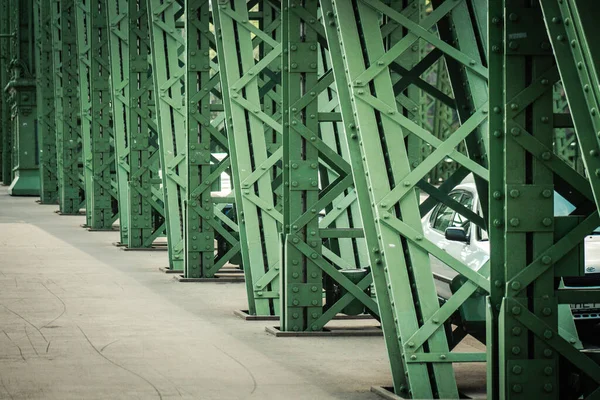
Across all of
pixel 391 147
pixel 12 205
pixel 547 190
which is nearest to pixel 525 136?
pixel 547 190

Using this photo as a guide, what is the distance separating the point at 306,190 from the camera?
11359 millimetres

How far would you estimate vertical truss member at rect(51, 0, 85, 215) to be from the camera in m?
30.7

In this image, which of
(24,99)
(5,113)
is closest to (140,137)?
(24,99)

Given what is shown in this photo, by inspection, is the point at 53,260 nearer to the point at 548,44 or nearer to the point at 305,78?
the point at 305,78

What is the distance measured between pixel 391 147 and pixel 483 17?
115cm

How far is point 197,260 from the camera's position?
54.4 ft

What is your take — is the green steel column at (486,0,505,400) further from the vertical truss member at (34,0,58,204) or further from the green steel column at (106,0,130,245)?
the vertical truss member at (34,0,58,204)

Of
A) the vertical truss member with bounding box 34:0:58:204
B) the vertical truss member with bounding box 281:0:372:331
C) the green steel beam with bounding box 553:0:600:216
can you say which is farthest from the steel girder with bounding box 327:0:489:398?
the vertical truss member with bounding box 34:0:58:204

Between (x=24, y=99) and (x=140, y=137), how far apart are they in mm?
23228

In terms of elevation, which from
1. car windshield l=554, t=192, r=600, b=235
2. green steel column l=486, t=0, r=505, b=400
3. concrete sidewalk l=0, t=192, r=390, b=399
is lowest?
concrete sidewalk l=0, t=192, r=390, b=399

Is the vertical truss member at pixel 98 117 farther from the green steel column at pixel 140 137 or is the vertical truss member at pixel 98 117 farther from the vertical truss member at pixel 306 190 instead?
the vertical truss member at pixel 306 190

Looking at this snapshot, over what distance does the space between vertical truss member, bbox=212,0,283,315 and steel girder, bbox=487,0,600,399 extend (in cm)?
606

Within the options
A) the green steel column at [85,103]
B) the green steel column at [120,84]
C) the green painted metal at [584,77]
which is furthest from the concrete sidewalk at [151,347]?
the green steel column at [85,103]

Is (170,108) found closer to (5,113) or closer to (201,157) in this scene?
(201,157)
